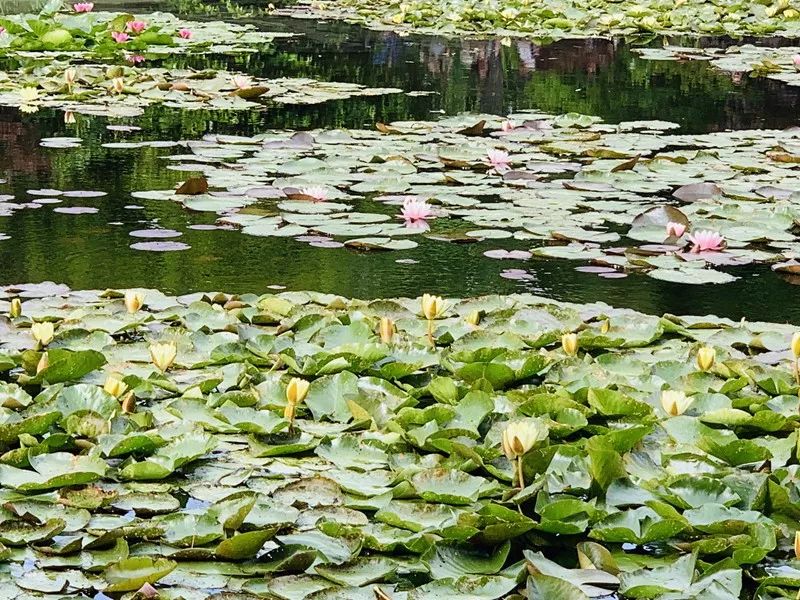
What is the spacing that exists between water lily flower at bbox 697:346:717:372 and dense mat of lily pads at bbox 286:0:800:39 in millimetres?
9145

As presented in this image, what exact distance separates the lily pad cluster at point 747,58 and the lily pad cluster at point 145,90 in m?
2.81

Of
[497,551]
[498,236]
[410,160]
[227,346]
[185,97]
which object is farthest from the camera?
[185,97]

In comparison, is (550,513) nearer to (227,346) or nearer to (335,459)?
(335,459)

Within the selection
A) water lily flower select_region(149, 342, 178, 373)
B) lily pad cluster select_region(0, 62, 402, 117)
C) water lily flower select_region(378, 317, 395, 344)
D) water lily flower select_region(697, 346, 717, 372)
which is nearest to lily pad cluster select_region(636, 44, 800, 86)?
lily pad cluster select_region(0, 62, 402, 117)

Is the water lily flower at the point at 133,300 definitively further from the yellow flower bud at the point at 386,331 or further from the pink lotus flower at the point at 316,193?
the pink lotus flower at the point at 316,193

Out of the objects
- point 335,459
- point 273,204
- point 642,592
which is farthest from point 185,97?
point 642,592

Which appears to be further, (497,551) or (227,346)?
(227,346)

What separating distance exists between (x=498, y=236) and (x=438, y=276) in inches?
20.7

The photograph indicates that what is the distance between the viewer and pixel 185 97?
730 cm

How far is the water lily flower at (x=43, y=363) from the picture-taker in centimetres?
264

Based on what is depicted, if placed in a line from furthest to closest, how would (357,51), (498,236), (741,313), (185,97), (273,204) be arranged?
(357,51)
(185,97)
(273,204)
(498,236)
(741,313)

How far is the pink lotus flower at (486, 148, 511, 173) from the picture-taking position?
5.14 m

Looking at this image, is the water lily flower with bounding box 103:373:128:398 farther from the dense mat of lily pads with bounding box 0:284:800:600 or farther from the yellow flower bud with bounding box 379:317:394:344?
the yellow flower bud with bounding box 379:317:394:344

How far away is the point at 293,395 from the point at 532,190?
262cm
